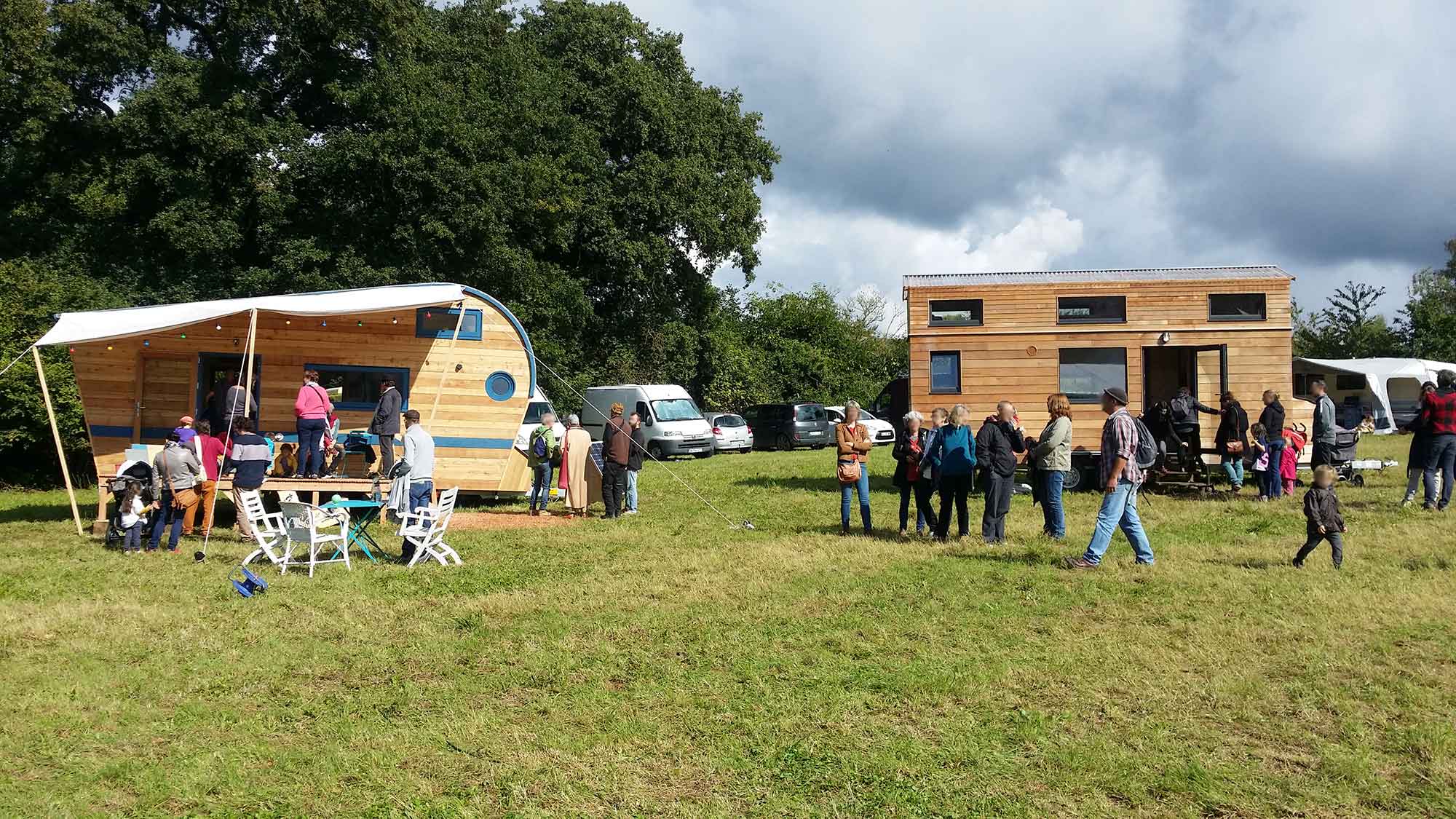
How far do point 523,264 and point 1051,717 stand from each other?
67.9 feet

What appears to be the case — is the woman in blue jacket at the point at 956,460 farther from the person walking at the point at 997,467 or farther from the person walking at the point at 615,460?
the person walking at the point at 615,460

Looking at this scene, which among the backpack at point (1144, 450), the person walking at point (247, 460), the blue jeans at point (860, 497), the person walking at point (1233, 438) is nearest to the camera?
the backpack at point (1144, 450)

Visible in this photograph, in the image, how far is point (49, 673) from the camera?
581 centimetres

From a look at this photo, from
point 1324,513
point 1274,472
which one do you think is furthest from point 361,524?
point 1274,472

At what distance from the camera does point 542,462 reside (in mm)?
13789

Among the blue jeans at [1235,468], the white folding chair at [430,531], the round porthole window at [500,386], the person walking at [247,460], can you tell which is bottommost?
the white folding chair at [430,531]

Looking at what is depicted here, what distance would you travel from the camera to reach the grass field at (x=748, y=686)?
4168 mm

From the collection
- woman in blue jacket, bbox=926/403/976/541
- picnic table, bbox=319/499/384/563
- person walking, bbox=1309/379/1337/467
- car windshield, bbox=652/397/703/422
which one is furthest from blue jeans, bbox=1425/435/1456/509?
car windshield, bbox=652/397/703/422

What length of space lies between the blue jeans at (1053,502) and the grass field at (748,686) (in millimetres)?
847

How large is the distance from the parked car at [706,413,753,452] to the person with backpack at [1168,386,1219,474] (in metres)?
13.0

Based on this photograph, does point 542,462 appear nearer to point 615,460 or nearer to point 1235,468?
point 615,460

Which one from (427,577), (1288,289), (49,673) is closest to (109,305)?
(427,577)

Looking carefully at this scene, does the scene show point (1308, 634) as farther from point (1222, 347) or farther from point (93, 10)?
point (93, 10)

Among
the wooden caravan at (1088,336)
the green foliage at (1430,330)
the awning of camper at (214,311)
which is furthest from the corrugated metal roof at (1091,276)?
the green foliage at (1430,330)
